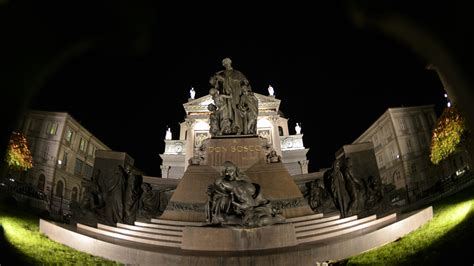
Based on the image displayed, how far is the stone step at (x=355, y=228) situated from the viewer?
8984 mm

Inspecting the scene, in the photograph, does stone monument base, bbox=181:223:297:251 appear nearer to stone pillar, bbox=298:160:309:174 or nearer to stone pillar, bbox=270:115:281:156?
stone pillar, bbox=270:115:281:156

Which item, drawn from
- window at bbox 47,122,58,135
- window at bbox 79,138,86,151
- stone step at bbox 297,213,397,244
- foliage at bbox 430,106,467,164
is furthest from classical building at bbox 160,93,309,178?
stone step at bbox 297,213,397,244

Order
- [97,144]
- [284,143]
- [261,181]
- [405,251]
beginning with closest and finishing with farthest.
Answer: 1. [405,251]
2. [261,181]
3. [97,144]
4. [284,143]

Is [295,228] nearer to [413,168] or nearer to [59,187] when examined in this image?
[59,187]

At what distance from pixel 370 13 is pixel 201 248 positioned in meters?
7.83

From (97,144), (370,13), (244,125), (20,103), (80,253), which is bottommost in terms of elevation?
(80,253)

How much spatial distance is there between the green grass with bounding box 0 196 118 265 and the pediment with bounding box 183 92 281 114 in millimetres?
49385

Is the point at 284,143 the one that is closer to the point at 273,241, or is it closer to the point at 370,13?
the point at 273,241

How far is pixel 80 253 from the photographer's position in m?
8.27

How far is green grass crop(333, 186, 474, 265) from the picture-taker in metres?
5.85

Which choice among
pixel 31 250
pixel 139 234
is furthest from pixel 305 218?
pixel 31 250

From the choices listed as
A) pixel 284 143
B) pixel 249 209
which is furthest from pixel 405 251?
pixel 284 143

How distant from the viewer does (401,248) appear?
24.2ft

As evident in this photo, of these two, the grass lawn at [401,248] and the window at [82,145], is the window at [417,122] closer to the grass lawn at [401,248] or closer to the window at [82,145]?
the grass lawn at [401,248]
